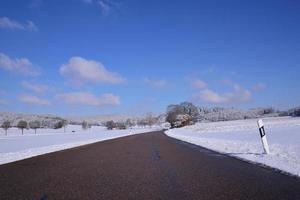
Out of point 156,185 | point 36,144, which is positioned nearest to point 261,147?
point 156,185

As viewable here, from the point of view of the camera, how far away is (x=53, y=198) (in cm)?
542

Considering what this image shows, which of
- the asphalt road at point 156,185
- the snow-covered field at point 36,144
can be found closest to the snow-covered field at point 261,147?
the asphalt road at point 156,185

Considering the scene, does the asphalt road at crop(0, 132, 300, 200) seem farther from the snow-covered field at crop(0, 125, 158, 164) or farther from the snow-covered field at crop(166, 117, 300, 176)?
the snow-covered field at crop(0, 125, 158, 164)

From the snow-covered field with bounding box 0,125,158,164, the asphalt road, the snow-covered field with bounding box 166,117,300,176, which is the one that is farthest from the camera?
the snow-covered field with bounding box 0,125,158,164

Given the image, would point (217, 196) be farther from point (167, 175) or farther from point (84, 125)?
point (84, 125)

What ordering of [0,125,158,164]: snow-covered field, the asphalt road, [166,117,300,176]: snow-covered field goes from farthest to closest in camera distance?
[0,125,158,164]: snow-covered field, [166,117,300,176]: snow-covered field, the asphalt road

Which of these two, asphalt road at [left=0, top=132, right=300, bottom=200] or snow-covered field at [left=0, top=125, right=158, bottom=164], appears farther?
snow-covered field at [left=0, top=125, right=158, bottom=164]

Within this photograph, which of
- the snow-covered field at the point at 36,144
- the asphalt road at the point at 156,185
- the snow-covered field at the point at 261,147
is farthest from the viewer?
the snow-covered field at the point at 36,144

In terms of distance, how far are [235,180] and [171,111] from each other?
14877 centimetres

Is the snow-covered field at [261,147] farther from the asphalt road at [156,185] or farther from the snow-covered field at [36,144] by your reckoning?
the snow-covered field at [36,144]

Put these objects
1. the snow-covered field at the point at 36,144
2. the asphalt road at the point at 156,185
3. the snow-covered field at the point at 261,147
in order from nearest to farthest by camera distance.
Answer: the asphalt road at the point at 156,185 → the snow-covered field at the point at 261,147 → the snow-covered field at the point at 36,144

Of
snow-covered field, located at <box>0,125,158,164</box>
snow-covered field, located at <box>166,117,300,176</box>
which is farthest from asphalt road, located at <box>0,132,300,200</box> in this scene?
snow-covered field, located at <box>0,125,158,164</box>

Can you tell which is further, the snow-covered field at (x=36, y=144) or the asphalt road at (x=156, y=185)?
the snow-covered field at (x=36, y=144)

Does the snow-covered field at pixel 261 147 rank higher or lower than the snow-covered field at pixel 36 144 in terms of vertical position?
lower
